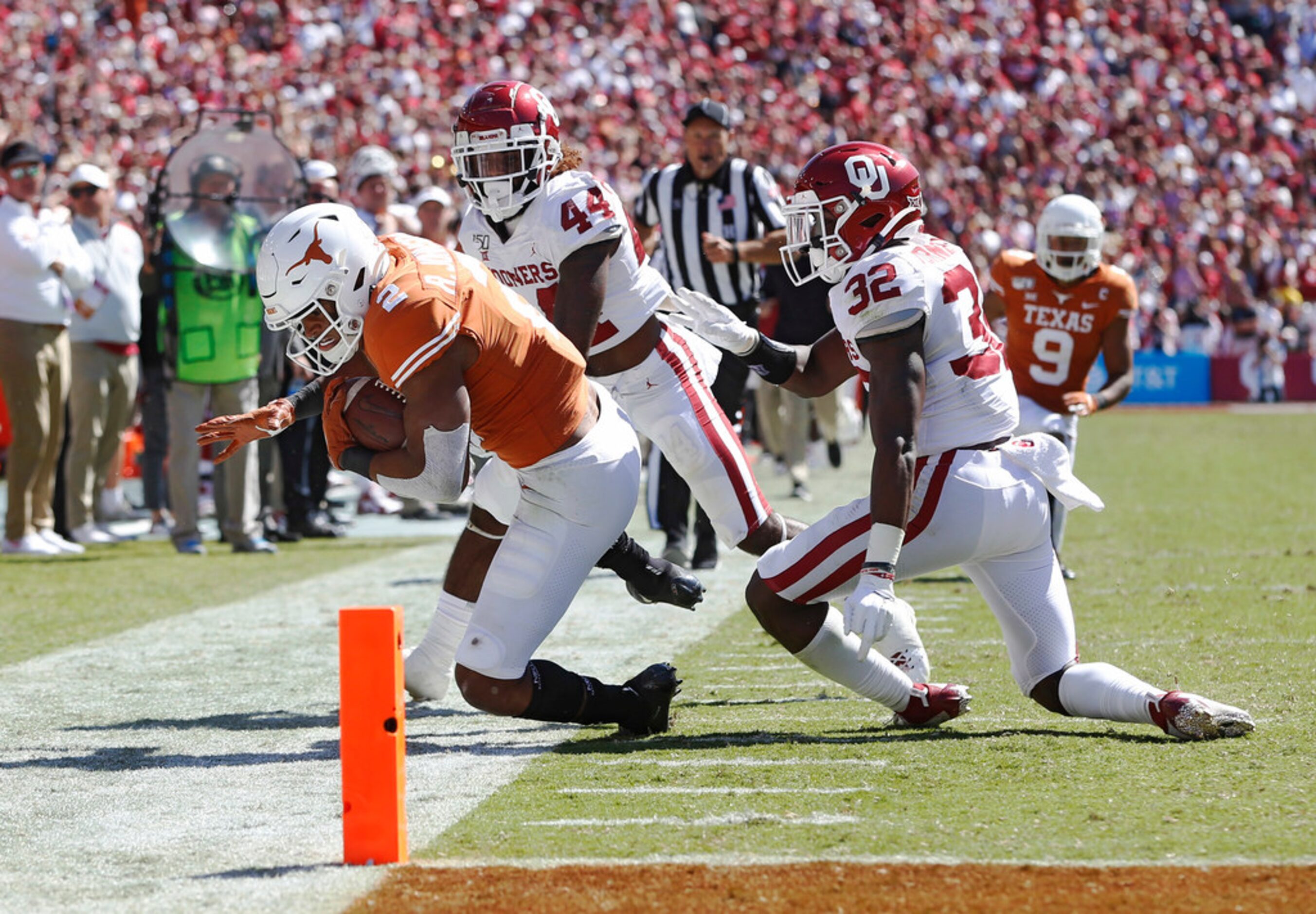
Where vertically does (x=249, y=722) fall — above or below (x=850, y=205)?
below

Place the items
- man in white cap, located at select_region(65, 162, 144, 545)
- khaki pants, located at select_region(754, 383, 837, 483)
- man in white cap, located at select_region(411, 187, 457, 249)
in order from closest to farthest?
1. man in white cap, located at select_region(65, 162, 144, 545)
2. man in white cap, located at select_region(411, 187, 457, 249)
3. khaki pants, located at select_region(754, 383, 837, 483)

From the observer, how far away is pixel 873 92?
2622 cm

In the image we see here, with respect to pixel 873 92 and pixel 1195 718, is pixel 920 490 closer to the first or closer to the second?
pixel 1195 718

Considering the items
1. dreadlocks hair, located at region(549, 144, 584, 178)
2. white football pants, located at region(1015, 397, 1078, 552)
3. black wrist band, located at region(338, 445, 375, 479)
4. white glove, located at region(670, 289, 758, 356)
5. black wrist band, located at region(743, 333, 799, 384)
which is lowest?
white football pants, located at region(1015, 397, 1078, 552)

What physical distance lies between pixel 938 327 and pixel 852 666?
86cm

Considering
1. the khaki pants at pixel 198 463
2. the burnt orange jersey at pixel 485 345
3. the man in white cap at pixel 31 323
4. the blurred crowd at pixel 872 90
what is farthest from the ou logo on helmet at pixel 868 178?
the blurred crowd at pixel 872 90

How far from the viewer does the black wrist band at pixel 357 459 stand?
3.86 meters

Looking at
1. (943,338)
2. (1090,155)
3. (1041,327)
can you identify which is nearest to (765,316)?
(1041,327)

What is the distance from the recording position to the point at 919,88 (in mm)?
26250

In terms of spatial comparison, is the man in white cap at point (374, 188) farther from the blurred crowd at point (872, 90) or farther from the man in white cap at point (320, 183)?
the blurred crowd at point (872, 90)

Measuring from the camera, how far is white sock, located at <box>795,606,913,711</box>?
13.4 ft

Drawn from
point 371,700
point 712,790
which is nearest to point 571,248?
point 712,790

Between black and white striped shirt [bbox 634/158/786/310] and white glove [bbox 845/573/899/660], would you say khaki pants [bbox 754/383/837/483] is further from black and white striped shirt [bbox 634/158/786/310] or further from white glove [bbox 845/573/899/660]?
white glove [bbox 845/573/899/660]

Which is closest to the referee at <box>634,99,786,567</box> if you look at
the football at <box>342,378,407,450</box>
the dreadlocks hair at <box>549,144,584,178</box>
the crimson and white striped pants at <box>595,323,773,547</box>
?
the crimson and white striped pants at <box>595,323,773,547</box>
